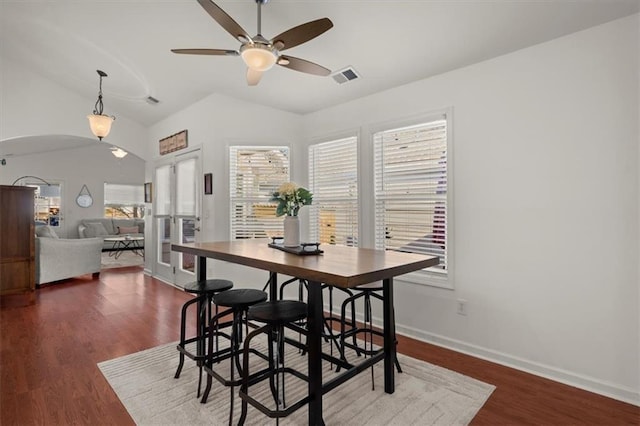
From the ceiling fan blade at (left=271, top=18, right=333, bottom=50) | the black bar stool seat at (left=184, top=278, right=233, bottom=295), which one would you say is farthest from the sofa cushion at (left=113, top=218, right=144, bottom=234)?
the ceiling fan blade at (left=271, top=18, right=333, bottom=50)

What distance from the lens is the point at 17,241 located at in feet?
15.2

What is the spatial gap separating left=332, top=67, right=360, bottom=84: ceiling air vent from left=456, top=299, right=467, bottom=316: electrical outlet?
2366 mm

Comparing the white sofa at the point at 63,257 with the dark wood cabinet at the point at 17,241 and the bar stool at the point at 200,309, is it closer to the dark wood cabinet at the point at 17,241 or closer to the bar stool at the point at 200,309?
the dark wood cabinet at the point at 17,241

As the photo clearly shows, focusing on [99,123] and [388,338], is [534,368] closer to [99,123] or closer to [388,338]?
[388,338]

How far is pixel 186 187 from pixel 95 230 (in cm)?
622

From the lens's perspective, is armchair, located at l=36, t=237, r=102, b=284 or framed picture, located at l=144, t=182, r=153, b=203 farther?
framed picture, located at l=144, t=182, r=153, b=203

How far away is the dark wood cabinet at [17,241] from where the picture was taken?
4.51 m

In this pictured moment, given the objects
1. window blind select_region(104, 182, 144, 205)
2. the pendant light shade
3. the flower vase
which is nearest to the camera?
the flower vase

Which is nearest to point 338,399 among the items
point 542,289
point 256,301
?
point 256,301

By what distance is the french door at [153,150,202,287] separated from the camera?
5078 mm

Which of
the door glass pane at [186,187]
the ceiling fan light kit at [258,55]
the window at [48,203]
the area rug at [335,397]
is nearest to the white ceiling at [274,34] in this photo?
the ceiling fan light kit at [258,55]

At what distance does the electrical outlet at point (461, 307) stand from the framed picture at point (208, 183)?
331cm

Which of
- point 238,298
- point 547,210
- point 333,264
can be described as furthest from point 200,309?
point 547,210

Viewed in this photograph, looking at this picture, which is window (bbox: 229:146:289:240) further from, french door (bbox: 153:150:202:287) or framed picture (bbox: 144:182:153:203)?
framed picture (bbox: 144:182:153:203)
